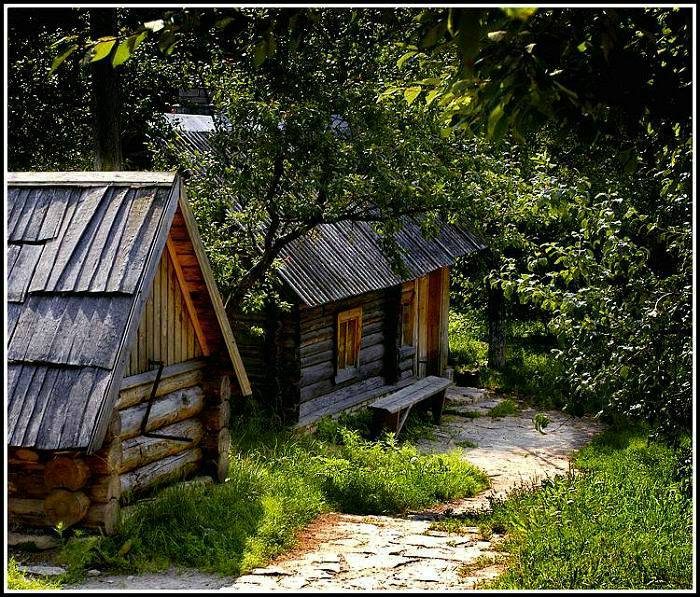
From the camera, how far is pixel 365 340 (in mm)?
15930

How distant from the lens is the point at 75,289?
23.4ft

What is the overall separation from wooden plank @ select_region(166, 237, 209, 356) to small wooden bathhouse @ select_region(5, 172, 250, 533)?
0.01m

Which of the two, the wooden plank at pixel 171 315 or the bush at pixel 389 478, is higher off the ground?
the wooden plank at pixel 171 315

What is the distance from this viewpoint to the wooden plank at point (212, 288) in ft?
25.5

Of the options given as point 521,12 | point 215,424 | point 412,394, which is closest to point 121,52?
point 521,12

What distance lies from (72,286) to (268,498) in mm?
3166

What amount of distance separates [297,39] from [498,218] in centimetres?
889

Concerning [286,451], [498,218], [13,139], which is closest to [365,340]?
[498,218]

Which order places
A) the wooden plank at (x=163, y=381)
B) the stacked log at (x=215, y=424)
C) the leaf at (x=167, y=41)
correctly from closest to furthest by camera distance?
the leaf at (x=167, y=41) < the wooden plank at (x=163, y=381) < the stacked log at (x=215, y=424)

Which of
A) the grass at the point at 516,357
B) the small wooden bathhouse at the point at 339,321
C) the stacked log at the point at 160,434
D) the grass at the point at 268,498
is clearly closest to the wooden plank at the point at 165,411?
the stacked log at the point at 160,434

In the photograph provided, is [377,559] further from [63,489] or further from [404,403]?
[404,403]

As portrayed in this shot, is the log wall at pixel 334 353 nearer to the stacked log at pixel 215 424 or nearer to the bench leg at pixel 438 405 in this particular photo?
the bench leg at pixel 438 405

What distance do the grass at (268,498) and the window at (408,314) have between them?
322 cm

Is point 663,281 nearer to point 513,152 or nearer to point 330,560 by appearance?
point 330,560
